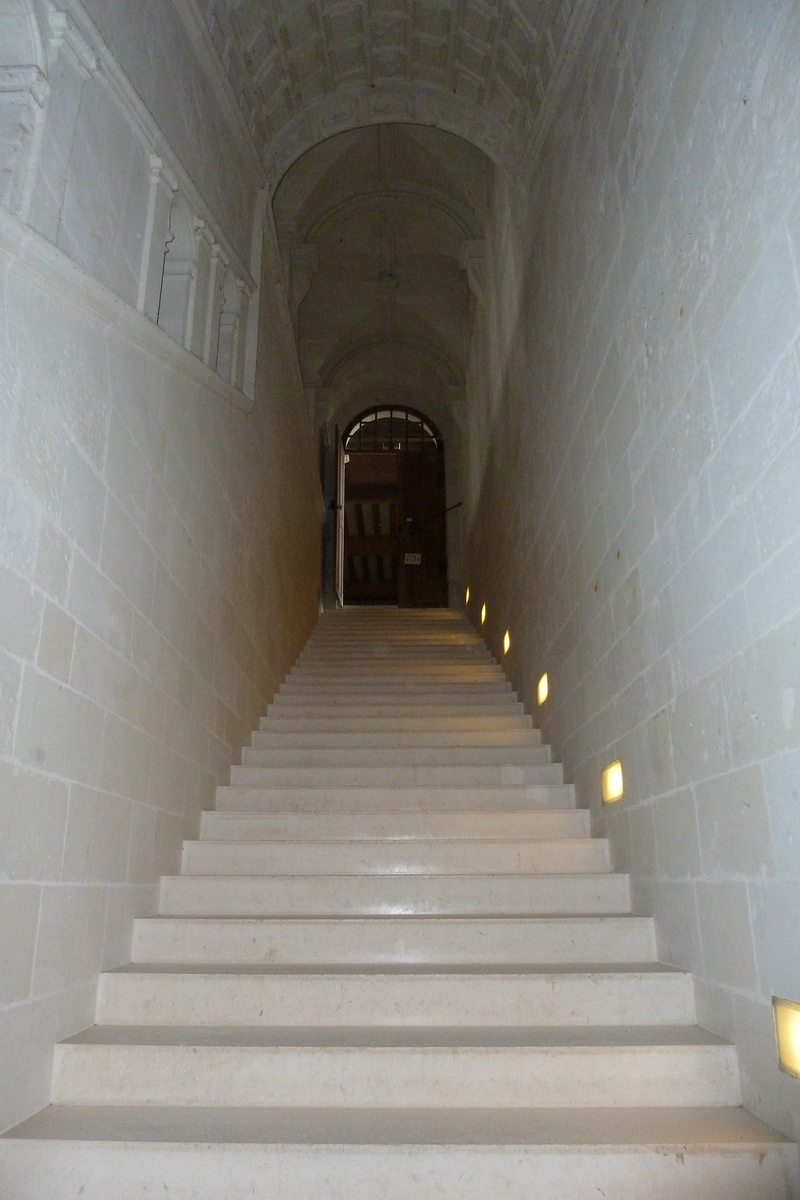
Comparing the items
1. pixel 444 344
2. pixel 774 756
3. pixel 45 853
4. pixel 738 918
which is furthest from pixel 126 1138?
pixel 444 344

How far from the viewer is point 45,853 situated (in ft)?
7.69

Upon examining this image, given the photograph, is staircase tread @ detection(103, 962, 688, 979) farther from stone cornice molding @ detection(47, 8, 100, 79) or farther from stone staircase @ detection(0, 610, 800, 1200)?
stone cornice molding @ detection(47, 8, 100, 79)

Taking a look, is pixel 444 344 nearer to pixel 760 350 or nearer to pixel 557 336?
pixel 557 336

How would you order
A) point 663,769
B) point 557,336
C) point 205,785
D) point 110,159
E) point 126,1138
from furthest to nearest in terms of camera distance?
point 557,336 < point 205,785 < point 110,159 < point 663,769 < point 126,1138

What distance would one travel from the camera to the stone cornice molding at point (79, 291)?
2174 mm

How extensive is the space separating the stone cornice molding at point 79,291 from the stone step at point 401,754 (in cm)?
230

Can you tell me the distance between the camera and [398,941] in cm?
299

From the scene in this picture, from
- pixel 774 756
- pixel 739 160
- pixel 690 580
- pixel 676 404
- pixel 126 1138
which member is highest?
pixel 739 160

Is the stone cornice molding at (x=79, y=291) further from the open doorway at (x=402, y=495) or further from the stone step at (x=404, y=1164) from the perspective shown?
the open doorway at (x=402, y=495)

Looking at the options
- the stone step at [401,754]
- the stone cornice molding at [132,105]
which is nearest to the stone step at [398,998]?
the stone step at [401,754]

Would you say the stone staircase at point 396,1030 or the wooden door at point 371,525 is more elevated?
the wooden door at point 371,525

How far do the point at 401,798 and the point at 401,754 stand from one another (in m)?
0.60

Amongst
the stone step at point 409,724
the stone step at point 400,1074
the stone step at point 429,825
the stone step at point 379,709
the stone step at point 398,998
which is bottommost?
the stone step at point 400,1074

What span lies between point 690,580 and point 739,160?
4.11 ft
